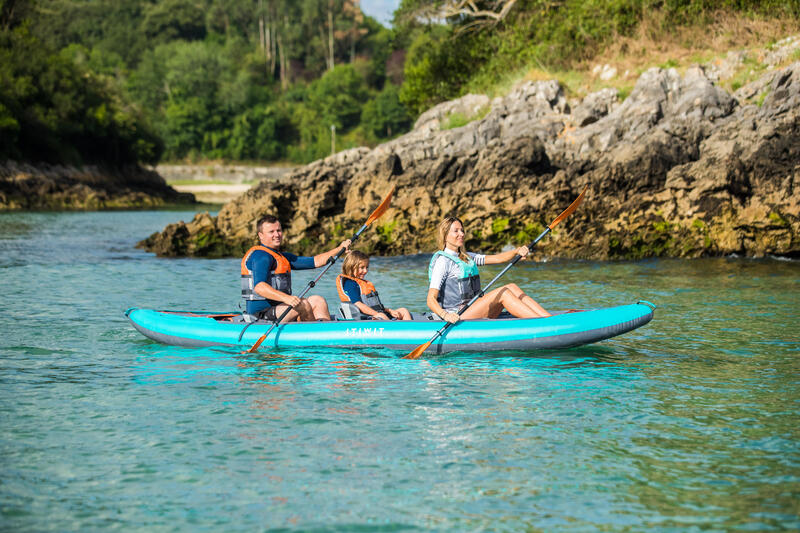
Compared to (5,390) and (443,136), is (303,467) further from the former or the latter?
(443,136)

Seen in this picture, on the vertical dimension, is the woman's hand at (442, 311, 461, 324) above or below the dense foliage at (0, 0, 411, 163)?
below

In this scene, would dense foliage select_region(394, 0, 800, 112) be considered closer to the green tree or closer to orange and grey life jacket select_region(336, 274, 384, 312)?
orange and grey life jacket select_region(336, 274, 384, 312)

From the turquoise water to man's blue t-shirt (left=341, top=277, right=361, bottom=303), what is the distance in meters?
0.72

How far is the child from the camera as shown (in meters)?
8.77

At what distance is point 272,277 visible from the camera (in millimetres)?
8422

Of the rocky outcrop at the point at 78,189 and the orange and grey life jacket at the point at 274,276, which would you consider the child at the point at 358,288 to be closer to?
the orange and grey life jacket at the point at 274,276

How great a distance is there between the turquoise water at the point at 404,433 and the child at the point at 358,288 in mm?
637

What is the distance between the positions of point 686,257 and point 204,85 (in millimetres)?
70474

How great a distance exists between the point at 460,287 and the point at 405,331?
0.68 meters

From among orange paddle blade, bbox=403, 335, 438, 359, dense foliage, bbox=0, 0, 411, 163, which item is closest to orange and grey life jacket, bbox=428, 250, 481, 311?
orange paddle blade, bbox=403, 335, 438, 359

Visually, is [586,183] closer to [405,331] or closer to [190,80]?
[405,331]

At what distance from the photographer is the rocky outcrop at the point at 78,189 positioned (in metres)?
39.4

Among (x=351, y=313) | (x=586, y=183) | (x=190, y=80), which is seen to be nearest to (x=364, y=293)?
(x=351, y=313)

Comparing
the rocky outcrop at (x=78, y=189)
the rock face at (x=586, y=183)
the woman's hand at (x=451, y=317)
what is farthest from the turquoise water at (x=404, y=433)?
the rocky outcrop at (x=78, y=189)
